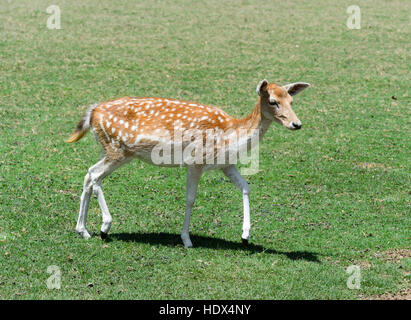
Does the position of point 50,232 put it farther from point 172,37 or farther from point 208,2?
point 208,2

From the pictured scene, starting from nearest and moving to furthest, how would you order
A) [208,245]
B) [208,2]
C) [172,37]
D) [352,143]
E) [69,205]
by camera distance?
[208,245]
[69,205]
[352,143]
[172,37]
[208,2]

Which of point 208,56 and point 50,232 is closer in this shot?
point 50,232

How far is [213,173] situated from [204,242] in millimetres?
3522

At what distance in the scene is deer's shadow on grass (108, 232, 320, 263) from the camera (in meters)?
8.91

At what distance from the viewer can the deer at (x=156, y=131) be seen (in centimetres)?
888

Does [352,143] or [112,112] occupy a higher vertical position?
[112,112]

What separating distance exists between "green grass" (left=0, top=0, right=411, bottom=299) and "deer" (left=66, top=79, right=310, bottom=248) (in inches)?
20.3

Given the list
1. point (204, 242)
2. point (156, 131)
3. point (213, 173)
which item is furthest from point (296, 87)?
point (213, 173)

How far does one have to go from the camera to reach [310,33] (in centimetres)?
2262

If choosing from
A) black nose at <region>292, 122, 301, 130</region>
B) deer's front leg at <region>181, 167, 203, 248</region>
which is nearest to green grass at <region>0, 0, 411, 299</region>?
deer's front leg at <region>181, 167, 203, 248</region>

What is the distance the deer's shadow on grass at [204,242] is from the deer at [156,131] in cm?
20
